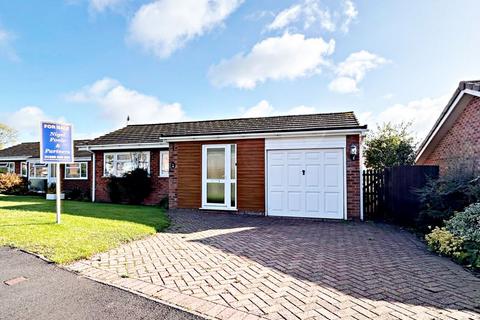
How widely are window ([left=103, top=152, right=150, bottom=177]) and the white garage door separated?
767 centimetres

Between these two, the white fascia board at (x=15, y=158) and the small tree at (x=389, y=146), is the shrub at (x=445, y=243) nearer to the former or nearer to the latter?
the small tree at (x=389, y=146)

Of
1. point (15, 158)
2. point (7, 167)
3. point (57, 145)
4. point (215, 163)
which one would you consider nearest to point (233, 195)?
point (215, 163)

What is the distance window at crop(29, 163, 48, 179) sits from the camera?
2155 centimetres

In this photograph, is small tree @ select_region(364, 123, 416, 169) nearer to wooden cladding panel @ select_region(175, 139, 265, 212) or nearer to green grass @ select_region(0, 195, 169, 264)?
wooden cladding panel @ select_region(175, 139, 265, 212)

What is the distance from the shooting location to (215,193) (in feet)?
38.4

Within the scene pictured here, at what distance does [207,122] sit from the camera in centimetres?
1609

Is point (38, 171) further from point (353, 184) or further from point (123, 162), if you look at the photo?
point (353, 184)

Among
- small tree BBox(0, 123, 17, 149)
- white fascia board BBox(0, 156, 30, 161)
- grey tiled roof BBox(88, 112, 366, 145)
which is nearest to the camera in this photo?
grey tiled roof BBox(88, 112, 366, 145)

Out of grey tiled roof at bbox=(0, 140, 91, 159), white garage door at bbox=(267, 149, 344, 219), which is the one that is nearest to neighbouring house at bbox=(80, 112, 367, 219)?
white garage door at bbox=(267, 149, 344, 219)

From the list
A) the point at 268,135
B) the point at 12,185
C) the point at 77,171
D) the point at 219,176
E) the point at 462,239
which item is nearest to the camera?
the point at 462,239

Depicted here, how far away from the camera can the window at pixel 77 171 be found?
1862 cm

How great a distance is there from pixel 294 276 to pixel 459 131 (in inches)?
408

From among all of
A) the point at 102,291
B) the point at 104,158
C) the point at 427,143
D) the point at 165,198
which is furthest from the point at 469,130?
the point at 104,158

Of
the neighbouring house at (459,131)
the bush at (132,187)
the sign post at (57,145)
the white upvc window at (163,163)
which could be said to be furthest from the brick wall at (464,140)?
the bush at (132,187)
